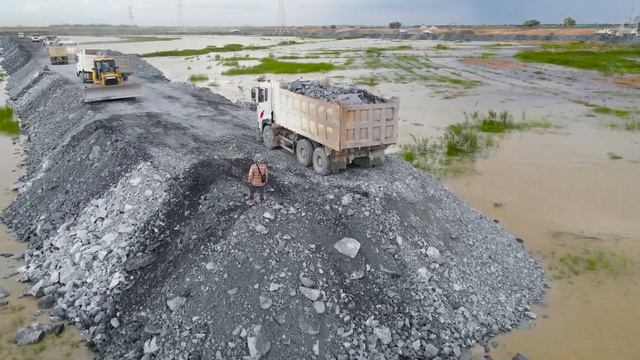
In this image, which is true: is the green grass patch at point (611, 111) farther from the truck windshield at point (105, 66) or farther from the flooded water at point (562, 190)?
the truck windshield at point (105, 66)

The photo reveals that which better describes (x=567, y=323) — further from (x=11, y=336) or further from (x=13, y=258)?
(x=13, y=258)

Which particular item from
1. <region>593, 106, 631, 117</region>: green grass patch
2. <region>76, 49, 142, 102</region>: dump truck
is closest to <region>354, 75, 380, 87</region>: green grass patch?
<region>593, 106, 631, 117</region>: green grass patch

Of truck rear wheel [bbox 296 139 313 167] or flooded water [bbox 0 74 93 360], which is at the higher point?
truck rear wheel [bbox 296 139 313 167]

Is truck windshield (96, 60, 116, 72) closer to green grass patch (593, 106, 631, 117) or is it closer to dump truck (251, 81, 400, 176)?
dump truck (251, 81, 400, 176)

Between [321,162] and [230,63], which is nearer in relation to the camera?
[321,162]

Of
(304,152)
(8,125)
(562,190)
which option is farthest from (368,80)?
(304,152)

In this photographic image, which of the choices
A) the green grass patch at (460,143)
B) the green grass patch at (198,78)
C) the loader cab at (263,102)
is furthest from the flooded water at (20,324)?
the green grass patch at (198,78)

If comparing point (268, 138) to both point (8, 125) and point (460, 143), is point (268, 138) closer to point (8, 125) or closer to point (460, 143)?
point (460, 143)
